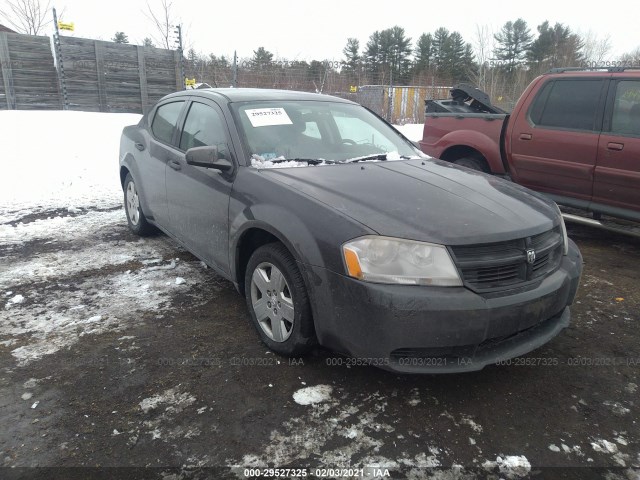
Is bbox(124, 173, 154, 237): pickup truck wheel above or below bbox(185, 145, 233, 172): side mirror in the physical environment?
below

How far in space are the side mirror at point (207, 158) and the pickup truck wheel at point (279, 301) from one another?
0.67m

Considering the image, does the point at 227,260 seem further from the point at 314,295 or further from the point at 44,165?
the point at 44,165

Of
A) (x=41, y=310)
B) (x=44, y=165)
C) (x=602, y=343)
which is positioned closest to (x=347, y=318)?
(x=602, y=343)

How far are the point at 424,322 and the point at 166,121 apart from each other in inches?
131

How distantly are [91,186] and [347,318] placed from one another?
21.4 feet

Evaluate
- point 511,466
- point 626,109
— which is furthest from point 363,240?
point 626,109

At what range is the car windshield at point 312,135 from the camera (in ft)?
10.7

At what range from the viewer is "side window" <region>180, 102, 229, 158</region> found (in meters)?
3.41

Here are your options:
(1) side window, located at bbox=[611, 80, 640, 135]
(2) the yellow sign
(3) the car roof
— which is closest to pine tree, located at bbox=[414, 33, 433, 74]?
(2) the yellow sign

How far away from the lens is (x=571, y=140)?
198 inches

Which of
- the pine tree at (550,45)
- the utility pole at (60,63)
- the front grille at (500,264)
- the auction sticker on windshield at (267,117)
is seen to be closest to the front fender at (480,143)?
the auction sticker on windshield at (267,117)

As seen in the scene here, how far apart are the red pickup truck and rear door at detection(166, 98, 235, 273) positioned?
370 centimetres

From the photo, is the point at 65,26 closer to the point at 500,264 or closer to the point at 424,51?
the point at 500,264

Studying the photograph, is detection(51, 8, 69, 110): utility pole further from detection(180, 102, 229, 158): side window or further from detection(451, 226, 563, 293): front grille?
detection(451, 226, 563, 293): front grille
